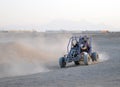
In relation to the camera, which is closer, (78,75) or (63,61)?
(78,75)

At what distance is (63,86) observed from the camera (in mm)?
19969

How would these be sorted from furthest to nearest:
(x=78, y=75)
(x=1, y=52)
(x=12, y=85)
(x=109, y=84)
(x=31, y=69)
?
1. (x=1, y=52)
2. (x=31, y=69)
3. (x=78, y=75)
4. (x=12, y=85)
5. (x=109, y=84)

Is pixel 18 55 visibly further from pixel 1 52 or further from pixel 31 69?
pixel 31 69

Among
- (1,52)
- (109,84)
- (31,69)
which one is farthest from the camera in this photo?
(1,52)

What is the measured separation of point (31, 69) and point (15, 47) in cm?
1666

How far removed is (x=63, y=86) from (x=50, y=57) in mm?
24094

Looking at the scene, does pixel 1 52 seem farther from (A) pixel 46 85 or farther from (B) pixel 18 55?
(A) pixel 46 85

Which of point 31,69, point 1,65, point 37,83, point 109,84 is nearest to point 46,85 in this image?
point 37,83

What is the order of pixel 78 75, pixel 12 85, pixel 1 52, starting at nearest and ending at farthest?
1. pixel 12 85
2. pixel 78 75
3. pixel 1 52

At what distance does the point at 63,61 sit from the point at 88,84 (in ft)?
44.7

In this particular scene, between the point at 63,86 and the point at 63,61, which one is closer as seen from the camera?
the point at 63,86

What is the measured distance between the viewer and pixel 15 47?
4975cm

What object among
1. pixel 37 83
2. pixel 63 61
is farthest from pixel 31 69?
pixel 37 83

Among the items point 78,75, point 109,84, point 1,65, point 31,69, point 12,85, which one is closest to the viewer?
point 109,84
